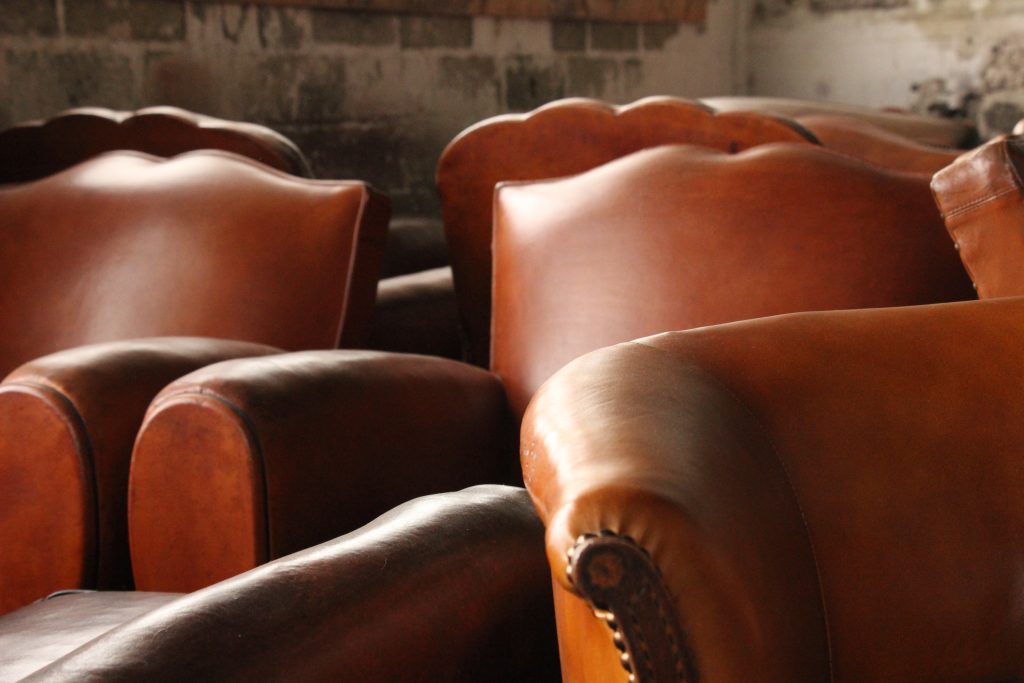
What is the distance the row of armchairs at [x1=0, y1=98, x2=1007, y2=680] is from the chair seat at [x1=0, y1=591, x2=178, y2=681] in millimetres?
111

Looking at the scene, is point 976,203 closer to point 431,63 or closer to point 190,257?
point 190,257

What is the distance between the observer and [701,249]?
1.52m

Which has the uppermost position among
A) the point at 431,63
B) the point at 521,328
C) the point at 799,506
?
the point at 431,63

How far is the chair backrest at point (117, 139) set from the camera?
2.22m

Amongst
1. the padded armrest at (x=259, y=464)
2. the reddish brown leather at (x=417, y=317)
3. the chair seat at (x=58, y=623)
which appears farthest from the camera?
the reddish brown leather at (x=417, y=317)

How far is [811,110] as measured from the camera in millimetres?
2875

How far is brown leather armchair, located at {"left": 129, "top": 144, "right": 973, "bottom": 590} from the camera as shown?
4.18ft

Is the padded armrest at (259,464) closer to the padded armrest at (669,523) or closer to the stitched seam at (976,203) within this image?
the padded armrest at (669,523)

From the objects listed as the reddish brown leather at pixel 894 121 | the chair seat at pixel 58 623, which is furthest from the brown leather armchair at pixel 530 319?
the reddish brown leather at pixel 894 121

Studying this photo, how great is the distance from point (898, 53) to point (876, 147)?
7.13 feet

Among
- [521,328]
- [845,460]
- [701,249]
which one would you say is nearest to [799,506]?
[845,460]

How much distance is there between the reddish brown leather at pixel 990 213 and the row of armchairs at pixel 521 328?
9.8 inches

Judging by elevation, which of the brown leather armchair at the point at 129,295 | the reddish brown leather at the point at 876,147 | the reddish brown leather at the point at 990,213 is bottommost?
the brown leather armchair at the point at 129,295

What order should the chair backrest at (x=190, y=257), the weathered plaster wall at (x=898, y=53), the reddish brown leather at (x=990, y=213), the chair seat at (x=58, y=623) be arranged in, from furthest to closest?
the weathered plaster wall at (x=898, y=53) → the chair backrest at (x=190, y=257) → the reddish brown leather at (x=990, y=213) → the chair seat at (x=58, y=623)
